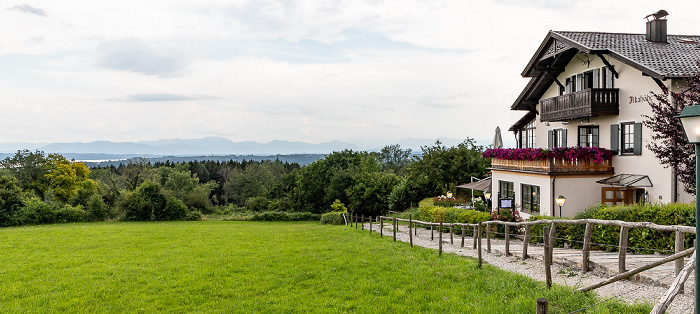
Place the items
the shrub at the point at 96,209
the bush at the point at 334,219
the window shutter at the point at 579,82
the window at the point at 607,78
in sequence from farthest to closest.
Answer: the shrub at the point at 96,209, the bush at the point at 334,219, the window shutter at the point at 579,82, the window at the point at 607,78

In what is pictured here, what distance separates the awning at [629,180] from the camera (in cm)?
1826

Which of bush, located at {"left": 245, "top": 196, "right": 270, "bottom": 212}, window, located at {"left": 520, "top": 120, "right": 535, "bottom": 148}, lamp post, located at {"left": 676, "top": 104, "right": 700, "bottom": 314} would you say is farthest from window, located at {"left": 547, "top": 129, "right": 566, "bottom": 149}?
bush, located at {"left": 245, "top": 196, "right": 270, "bottom": 212}

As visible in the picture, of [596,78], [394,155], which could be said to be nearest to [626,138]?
[596,78]

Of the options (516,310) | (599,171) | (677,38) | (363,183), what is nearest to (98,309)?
(516,310)

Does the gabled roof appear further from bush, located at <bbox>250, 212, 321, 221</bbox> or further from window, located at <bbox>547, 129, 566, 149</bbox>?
bush, located at <bbox>250, 212, 321, 221</bbox>

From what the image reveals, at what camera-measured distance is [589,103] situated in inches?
790

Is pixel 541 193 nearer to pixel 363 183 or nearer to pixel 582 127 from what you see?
pixel 582 127

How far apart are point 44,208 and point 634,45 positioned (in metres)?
48.0

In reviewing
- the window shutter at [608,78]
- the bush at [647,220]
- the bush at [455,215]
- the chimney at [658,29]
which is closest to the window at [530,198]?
the bush at [455,215]

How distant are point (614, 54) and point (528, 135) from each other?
1037 centimetres

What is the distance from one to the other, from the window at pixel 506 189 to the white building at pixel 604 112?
6 centimetres

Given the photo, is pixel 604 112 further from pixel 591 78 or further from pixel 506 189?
pixel 506 189

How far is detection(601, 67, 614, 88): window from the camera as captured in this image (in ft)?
67.4

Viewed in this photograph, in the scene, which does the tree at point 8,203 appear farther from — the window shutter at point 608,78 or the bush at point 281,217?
the window shutter at point 608,78
